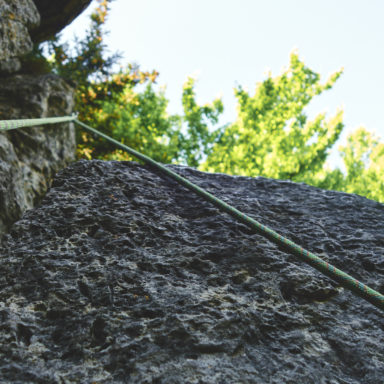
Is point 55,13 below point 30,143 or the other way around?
the other way around

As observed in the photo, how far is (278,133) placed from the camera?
12.1 m

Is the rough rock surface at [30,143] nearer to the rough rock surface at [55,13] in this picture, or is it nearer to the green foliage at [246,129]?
the rough rock surface at [55,13]

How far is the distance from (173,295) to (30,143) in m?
2.27

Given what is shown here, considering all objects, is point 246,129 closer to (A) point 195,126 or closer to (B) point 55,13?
(A) point 195,126

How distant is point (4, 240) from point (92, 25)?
8865mm

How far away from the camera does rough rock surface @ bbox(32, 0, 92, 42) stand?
11.7 feet

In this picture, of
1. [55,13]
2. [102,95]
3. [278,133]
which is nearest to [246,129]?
[278,133]

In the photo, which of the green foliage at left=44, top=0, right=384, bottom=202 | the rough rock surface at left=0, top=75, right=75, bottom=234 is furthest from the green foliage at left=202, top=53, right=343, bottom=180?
the rough rock surface at left=0, top=75, right=75, bottom=234

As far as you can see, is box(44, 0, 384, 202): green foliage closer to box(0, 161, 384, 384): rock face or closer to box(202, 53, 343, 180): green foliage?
box(202, 53, 343, 180): green foliage

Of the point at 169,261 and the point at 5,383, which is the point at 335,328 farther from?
the point at 5,383

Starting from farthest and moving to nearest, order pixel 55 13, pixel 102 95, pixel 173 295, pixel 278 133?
pixel 278 133 → pixel 102 95 → pixel 55 13 → pixel 173 295

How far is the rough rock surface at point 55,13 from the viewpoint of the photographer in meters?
3.57

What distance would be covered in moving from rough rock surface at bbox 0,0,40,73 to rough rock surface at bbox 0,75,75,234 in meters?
0.45

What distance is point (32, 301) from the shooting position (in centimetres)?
133
